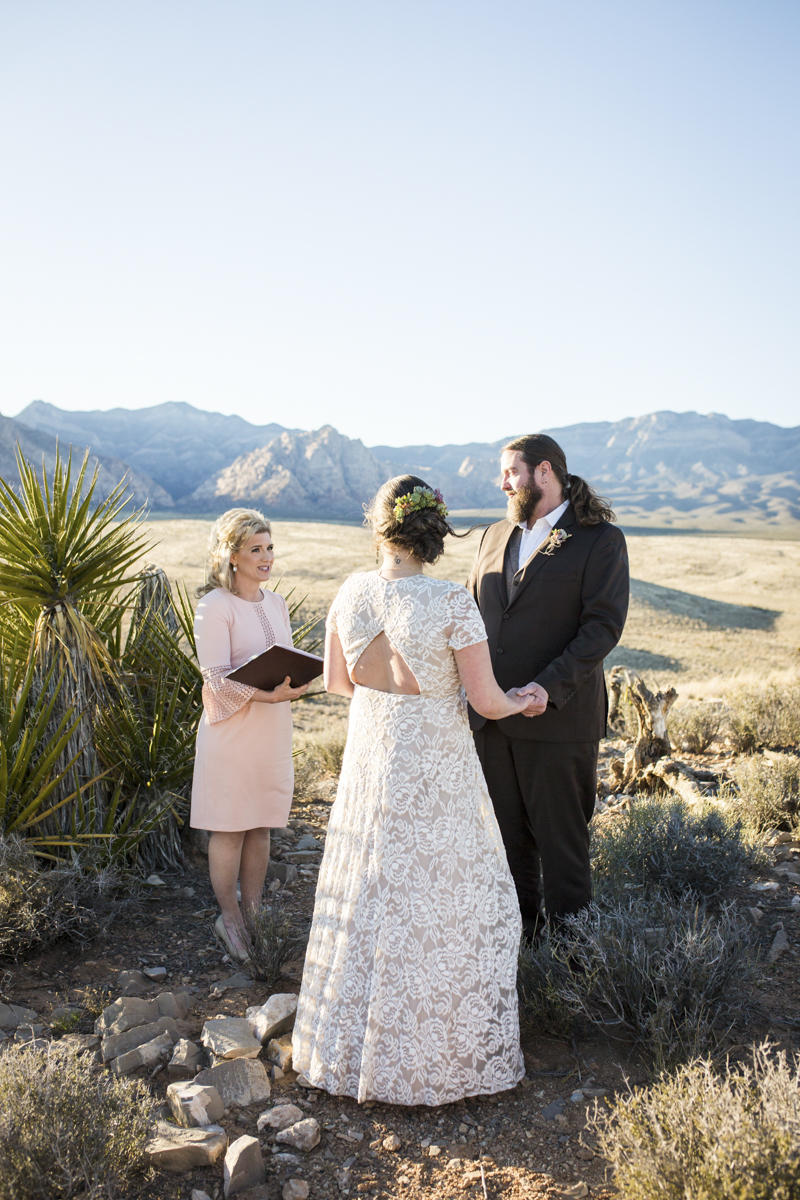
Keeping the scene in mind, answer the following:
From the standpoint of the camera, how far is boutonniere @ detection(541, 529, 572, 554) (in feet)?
11.7

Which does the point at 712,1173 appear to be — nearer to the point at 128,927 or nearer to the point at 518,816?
the point at 518,816

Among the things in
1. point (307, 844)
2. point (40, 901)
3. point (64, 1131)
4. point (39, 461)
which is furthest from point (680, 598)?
point (39, 461)

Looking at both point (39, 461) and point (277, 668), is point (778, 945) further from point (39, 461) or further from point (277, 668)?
point (39, 461)

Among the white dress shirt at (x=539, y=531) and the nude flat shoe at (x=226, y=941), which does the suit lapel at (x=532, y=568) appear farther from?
the nude flat shoe at (x=226, y=941)

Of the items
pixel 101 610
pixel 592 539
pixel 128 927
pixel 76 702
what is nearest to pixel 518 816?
pixel 592 539

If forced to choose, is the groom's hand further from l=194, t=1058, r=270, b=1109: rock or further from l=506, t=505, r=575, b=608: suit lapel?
l=194, t=1058, r=270, b=1109: rock

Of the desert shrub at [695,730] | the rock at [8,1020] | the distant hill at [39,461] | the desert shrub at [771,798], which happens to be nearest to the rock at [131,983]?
the rock at [8,1020]

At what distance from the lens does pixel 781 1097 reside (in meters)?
1.96

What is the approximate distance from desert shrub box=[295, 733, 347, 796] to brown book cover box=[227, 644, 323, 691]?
9.52ft

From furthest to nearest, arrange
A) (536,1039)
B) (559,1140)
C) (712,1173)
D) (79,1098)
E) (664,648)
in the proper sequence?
1. (664,648)
2. (536,1039)
3. (559,1140)
4. (79,1098)
5. (712,1173)

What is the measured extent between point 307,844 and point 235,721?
6.15 ft

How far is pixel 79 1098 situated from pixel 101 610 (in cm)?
310

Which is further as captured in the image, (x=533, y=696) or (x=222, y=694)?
(x=222, y=694)

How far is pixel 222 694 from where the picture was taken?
3691 mm
